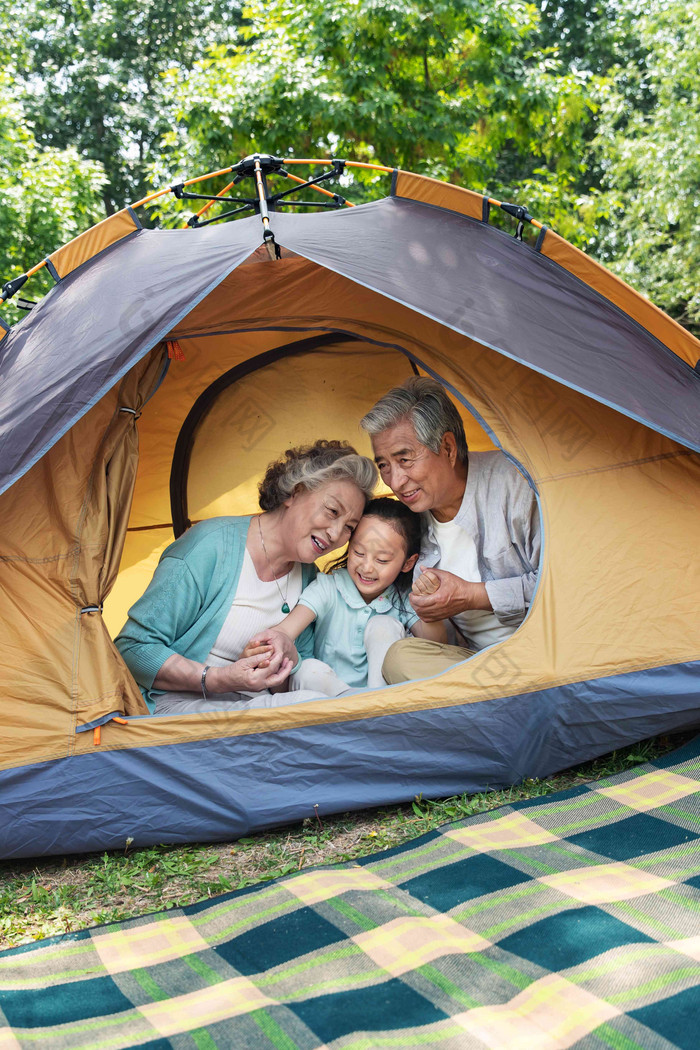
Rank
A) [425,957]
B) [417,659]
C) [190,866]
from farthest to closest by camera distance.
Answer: [417,659]
[190,866]
[425,957]

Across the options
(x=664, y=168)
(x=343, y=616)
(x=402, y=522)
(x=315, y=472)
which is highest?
(x=664, y=168)

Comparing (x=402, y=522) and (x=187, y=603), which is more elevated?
(x=402, y=522)

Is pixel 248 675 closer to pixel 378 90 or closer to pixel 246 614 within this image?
pixel 246 614

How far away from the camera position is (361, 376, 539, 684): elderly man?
8.18 ft

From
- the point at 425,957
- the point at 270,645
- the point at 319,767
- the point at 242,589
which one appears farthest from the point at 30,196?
the point at 425,957

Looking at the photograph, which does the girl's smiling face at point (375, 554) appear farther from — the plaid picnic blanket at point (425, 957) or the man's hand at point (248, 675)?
the plaid picnic blanket at point (425, 957)

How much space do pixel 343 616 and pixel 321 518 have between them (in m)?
0.33

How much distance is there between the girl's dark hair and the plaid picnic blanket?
93 centimetres

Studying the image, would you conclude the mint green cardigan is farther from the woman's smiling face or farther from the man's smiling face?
the man's smiling face

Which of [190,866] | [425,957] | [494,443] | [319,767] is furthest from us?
[494,443]

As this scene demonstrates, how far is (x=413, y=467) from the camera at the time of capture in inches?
105

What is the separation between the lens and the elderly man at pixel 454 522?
249 centimetres

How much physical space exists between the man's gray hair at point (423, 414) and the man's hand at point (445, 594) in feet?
1.39

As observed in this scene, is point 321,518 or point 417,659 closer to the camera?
point 417,659
